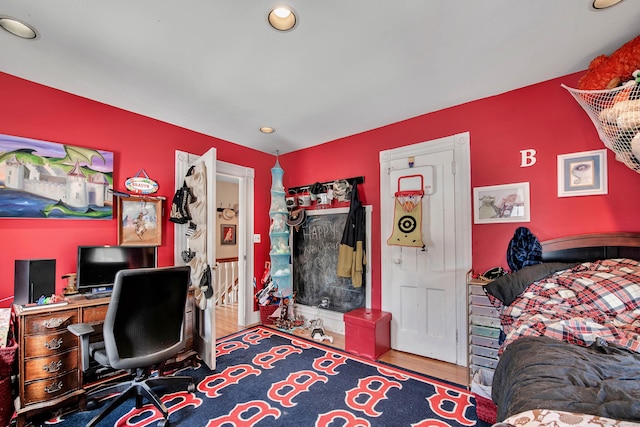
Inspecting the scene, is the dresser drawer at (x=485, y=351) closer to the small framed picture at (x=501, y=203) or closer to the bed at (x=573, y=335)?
the bed at (x=573, y=335)

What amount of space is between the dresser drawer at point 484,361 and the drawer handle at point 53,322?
122 inches

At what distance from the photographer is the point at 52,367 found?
1.77m

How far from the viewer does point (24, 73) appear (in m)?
2.02

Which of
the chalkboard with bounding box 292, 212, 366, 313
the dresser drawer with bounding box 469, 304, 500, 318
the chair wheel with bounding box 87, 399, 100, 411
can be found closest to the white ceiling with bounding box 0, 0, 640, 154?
the chalkboard with bounding box 292, 212, 366, 313

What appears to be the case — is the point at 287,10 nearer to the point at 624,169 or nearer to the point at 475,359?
the point at 624,169

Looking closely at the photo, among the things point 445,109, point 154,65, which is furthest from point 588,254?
point 154,65

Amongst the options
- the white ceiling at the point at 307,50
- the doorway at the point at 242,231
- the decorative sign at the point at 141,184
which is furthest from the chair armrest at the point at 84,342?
the white ceiling at the point at 307,50

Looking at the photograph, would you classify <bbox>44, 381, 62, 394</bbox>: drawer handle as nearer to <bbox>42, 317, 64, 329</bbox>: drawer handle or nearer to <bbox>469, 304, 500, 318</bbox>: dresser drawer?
<bbox>42, 317, 64, 329</bbox>: drawer handle

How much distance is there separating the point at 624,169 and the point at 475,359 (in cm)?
176

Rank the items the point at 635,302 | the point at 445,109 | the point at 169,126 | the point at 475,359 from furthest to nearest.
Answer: the point at 169,126, the point at 445,109, the point at 475,359, the point at 635,302

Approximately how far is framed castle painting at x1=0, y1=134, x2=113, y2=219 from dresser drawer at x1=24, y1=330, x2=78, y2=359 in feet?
3.14

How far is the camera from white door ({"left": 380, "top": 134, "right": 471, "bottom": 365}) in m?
2.53

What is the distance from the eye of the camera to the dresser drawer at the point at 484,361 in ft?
6.86

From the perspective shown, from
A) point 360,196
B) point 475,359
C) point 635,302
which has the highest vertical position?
point 360,196
